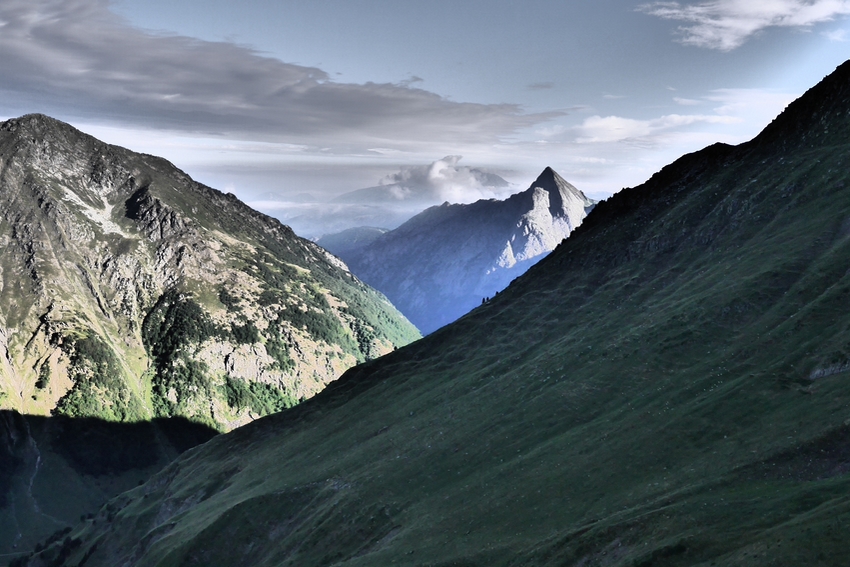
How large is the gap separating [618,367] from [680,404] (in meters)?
26.4

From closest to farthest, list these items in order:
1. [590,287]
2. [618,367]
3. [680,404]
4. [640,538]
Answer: [640,538] → [680,404] → [618,367] → [590,287]

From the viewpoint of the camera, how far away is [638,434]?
10469cm

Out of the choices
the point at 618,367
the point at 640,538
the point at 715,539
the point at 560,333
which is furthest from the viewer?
the point at 560,333

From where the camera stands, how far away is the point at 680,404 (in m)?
109

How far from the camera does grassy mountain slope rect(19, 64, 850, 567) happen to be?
75.6 m

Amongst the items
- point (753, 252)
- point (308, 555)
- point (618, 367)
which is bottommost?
point (308, 555)

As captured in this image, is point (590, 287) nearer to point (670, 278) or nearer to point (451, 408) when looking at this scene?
point (670, 278)

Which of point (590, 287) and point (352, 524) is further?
point (590, 287)

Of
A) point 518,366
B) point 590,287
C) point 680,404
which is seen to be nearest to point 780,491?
point 680,404

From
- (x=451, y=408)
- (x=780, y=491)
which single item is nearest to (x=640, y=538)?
(x=780, y=491)

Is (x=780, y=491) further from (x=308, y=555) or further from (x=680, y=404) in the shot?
(x=308, y=555)

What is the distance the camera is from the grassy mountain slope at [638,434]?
248 ft

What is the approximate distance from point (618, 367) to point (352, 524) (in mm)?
63997

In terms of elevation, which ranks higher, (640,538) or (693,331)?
(693,331)
